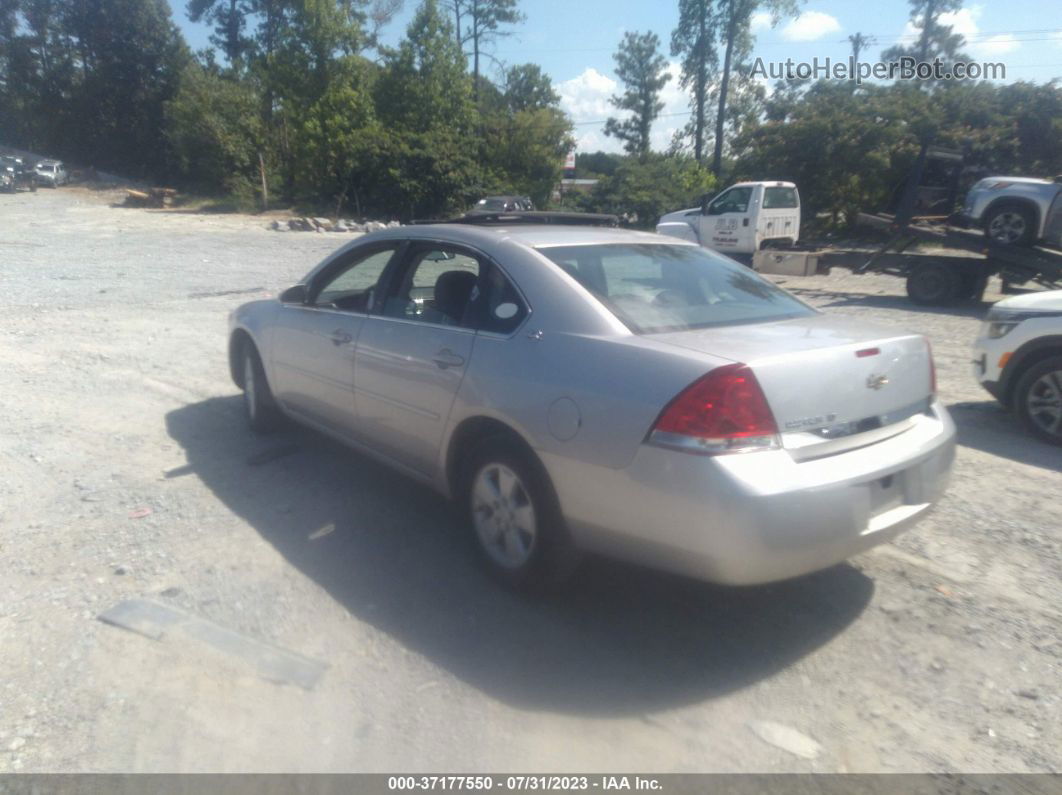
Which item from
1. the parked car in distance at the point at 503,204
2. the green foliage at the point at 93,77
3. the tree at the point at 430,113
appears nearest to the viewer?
the parked car in distance at the point at 503,204

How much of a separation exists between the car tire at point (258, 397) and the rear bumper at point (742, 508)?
321 centimetres

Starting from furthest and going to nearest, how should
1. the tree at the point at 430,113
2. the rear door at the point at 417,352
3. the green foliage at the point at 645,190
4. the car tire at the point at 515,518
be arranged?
1. the tree at the point at 430,113
2. the green foliage at the point at 645,190
3. the rear door at the point at 417,352
4. the car tire at the point at 515,518

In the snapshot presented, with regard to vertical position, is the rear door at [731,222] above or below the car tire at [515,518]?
above

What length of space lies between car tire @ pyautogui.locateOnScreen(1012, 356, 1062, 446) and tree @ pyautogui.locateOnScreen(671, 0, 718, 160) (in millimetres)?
43302

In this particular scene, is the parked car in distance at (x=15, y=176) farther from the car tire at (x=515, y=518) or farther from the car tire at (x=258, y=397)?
the car tire at (x=515, y=518)

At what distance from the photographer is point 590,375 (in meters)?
3.58

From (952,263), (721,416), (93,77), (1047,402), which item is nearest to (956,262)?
(952,263)

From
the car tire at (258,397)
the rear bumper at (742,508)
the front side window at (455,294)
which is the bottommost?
the car tire at (258,397)

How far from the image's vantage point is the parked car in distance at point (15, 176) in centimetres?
4609

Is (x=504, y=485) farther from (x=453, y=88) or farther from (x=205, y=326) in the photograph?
(x=453, y=88)

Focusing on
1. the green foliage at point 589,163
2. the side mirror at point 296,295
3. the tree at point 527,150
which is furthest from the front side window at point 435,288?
the green foliage at point 589,163

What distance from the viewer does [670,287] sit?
14.2ft

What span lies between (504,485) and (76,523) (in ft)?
8.48

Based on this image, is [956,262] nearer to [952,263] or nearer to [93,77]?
[952,263]
